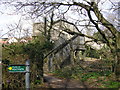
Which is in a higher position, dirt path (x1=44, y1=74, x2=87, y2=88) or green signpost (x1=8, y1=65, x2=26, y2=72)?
green signpost (x1=8, y1=65, x2=26, y2=72)

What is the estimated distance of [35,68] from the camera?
895 centimetres

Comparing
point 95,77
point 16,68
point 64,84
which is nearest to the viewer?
point 16,68

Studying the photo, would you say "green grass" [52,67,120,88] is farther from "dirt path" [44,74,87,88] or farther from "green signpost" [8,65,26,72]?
"green signpost" [8,65,26,72]

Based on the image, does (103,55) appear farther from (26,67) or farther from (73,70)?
(26,67)

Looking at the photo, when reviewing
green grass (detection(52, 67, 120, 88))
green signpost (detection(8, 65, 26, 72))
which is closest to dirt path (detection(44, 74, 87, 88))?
green grass (detection(52, 67, 120, 88))

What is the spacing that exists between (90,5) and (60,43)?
24.3 ft

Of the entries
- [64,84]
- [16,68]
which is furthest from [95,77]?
[16,68]

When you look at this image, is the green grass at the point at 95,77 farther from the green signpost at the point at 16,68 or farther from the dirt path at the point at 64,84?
the green signpost at the point at 16,68

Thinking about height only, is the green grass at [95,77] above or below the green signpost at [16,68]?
below

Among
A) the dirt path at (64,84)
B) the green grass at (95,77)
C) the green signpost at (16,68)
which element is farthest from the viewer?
the dirt path at (64,84)

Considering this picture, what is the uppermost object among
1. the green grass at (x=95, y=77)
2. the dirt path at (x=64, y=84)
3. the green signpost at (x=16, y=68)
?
the green signpost at (x=16, y=68)

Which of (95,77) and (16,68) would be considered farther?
(95,77)

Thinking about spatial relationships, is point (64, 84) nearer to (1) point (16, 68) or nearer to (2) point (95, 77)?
(2) point (95, 77)

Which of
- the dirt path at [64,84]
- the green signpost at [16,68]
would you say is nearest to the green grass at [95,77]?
the dirt path at [64,84]
